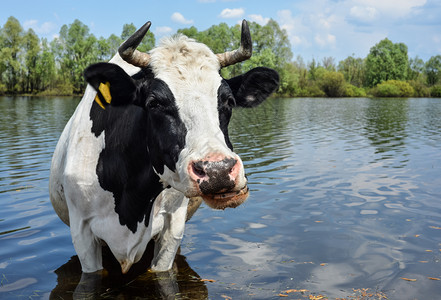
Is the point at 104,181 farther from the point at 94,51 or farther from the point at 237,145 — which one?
the point at 94,51

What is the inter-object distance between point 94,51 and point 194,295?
293 feet

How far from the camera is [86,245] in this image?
4793mm

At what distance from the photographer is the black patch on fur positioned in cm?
377

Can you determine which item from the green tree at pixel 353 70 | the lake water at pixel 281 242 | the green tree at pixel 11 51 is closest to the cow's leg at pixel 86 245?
the lake water at pixel 281 242

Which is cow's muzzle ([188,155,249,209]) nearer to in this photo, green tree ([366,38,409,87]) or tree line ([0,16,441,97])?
tree line ([0,16,441,97])

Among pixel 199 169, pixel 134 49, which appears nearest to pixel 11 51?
pixel 134 49

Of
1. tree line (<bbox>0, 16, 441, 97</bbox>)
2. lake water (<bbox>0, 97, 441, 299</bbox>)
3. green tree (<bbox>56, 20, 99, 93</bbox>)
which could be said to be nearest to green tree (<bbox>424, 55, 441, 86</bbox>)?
tree line (<bbox>0, 16, 441, 97</bbox>)

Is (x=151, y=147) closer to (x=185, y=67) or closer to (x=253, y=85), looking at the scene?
(x=185, y=67)

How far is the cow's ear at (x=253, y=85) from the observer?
463cm

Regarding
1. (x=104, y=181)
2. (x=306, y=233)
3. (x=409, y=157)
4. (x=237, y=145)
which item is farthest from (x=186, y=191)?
(x=237, y=145)

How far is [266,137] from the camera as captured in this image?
2075 cm

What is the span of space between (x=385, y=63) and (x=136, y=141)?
12381 cm

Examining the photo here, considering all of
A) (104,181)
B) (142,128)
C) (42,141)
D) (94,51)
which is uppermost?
(94,51)

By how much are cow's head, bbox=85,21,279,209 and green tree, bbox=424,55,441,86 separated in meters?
141
